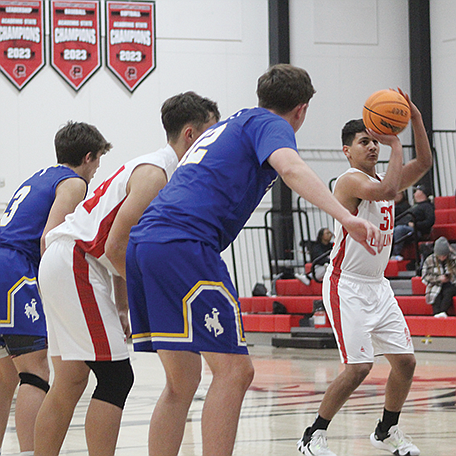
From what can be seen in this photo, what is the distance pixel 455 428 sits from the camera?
15.2 ft

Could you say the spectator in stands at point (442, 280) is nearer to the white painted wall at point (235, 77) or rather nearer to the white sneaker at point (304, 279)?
the white sneaker at point (304, 279)

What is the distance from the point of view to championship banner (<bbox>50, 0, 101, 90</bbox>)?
13898mm

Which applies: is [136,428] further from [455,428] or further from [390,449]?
[455,428]

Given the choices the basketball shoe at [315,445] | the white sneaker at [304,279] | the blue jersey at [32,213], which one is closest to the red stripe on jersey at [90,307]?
the blue jersey at [32,213]

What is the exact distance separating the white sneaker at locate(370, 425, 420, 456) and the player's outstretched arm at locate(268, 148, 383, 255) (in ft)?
6.20

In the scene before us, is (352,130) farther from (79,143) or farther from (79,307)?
(79,307)

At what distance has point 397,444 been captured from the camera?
405cm

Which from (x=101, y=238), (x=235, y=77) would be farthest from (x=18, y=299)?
(x=235, y=77)

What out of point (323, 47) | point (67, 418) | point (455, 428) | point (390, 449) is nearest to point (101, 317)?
point (67, 418)

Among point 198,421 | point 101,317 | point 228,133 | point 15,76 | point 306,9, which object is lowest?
point 198,421

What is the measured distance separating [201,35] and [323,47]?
2324mm

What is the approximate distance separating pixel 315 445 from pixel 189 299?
5.28ft

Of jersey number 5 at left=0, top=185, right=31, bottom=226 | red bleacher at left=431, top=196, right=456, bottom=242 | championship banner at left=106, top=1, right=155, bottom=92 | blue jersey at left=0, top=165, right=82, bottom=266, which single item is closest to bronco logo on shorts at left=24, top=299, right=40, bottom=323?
blue jersey at left=0, top=165, right=82, bottom=266

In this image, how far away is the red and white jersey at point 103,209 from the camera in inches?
122
